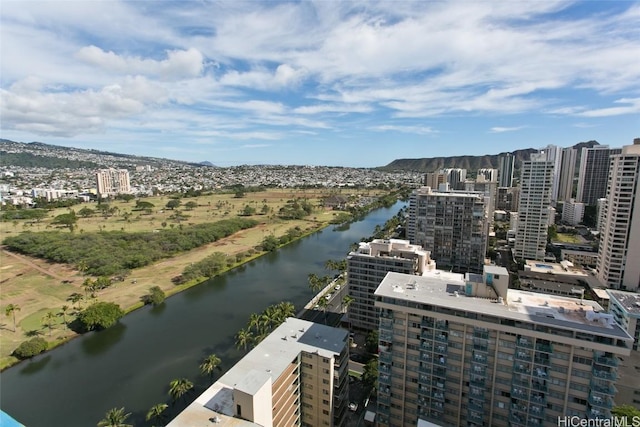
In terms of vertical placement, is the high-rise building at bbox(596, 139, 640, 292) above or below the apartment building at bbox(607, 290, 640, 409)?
Result: above

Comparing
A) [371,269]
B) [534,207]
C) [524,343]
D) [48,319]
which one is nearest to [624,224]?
[534,207]

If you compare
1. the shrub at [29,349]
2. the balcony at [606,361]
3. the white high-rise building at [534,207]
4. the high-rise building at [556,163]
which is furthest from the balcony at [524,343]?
the high-rise building at [556,163]

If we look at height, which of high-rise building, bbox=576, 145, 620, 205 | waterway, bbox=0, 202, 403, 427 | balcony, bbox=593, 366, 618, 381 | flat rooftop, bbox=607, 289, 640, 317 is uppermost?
high-rise building, bbox=576, 145, 620, 205

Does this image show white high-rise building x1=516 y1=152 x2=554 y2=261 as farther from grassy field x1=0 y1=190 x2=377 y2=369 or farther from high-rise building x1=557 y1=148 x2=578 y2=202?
high-rise building x1=557 y1=148 x2=578 y2=202

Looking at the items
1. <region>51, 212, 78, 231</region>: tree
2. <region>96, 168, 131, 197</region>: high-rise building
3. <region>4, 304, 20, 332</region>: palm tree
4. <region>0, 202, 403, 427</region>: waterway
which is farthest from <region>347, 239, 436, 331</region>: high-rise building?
<region>96, 168, 131, 197</region>: high-rise building

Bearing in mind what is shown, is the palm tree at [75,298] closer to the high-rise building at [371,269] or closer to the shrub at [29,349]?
the shrub at [29,349]

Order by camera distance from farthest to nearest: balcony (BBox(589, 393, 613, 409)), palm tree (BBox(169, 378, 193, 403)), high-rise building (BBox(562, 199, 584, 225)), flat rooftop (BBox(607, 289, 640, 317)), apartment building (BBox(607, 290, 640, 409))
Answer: high-rise building (BBox(562, 199, 584, 225)) → flat rooftop (BBox(607, 289, 640, 317)) → apartment building (BBox(607, 290, 640, 409)) → palm tree (BBox(169, 378, 193, 403)) → balcony (BBox(589, 393, 613, 409))

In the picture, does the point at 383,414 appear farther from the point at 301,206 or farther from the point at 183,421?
the point at 301,206

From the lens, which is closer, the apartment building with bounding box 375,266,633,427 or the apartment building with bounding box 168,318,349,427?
the apartment building with bounding box 168,318,349,427

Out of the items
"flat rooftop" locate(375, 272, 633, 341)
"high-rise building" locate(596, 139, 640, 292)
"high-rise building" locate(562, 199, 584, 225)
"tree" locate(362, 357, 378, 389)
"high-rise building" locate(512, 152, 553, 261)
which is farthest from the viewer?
"high-rise building" locate(562, 199, 584, 225)
